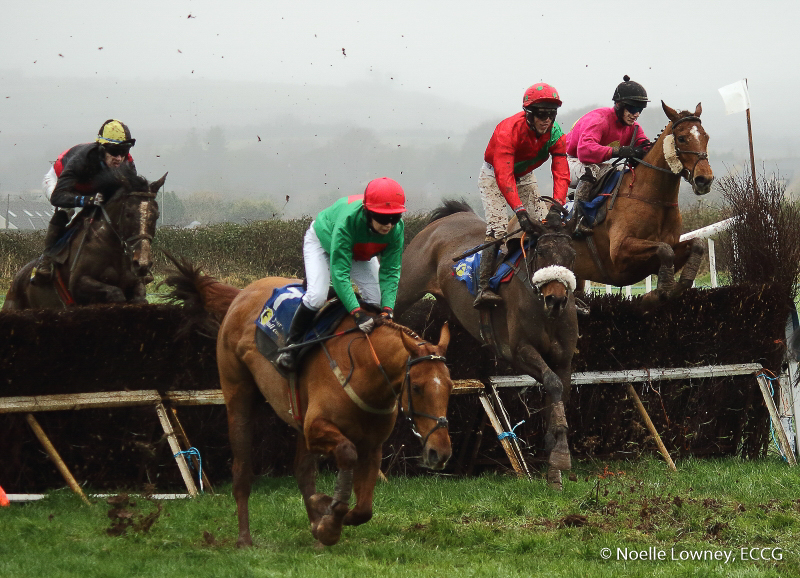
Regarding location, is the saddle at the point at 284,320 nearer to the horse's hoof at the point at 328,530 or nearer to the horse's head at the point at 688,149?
the horse's hoof at the point at 328,530

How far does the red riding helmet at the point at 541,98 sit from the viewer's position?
7.55 metres

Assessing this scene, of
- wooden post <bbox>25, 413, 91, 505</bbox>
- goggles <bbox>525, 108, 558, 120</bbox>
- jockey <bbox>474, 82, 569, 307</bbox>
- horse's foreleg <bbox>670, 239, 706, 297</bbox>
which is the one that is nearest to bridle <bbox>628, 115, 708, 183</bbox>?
horse's foreleg <bbox>670, 239, 706, 297</bbox>

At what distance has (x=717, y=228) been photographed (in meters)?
10.1

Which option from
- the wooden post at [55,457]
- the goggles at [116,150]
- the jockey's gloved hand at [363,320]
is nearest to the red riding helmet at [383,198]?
the jockey's gloved hand at [363,320]

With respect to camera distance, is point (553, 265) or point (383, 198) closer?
point (383, 198)

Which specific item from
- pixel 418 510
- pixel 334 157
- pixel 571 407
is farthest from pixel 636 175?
pixel 334 157

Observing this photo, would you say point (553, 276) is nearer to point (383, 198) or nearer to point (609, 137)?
point (383, 198)

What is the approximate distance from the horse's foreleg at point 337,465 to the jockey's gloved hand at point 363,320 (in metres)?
0.55

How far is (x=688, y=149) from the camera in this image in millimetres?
7848

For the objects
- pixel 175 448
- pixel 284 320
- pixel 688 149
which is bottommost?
pixel 175 448

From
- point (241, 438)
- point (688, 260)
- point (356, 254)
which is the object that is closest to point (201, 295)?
point (241, 438)

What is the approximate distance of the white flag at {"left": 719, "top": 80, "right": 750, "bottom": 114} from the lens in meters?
11.7

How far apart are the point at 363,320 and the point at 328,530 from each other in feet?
3.67

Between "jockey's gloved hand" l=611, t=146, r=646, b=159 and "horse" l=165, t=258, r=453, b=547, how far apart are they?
3714 millimetres
